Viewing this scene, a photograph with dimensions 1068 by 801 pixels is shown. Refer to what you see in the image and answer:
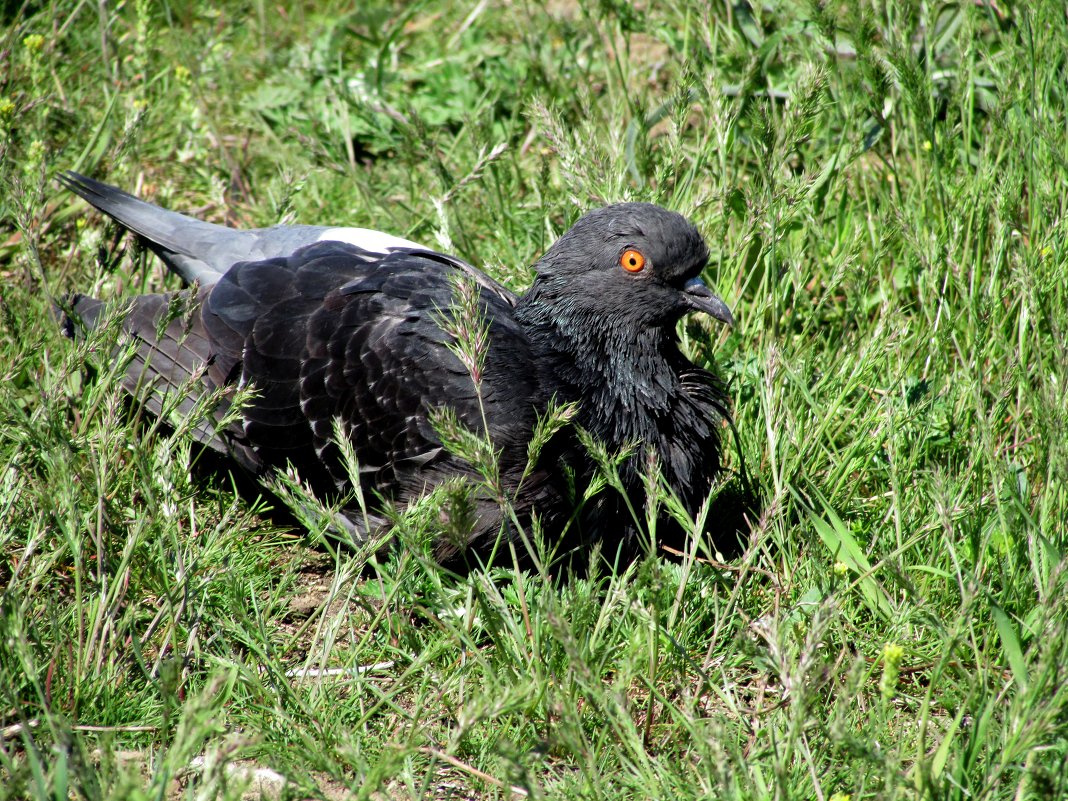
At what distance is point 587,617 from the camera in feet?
9.30

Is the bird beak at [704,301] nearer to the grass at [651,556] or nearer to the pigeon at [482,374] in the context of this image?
the pigeon at [482,374]

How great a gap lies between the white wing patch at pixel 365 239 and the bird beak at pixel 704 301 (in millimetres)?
1383

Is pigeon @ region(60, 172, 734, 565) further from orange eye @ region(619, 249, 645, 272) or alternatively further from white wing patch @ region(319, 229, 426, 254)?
white wing patch @ region(319, 229, 426, 254)

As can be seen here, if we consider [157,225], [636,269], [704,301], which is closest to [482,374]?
[636,269]

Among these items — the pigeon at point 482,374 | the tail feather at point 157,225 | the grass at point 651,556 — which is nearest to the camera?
the grass at point 651,556

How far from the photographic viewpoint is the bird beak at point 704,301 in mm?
3566

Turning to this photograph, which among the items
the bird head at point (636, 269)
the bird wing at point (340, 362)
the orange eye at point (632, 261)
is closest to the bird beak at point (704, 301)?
the bird head at point (636, 269)

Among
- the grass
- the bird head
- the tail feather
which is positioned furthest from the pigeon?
the tail feather

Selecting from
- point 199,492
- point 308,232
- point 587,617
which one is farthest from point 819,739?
point 308,232

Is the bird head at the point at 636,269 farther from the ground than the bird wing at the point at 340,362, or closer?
farther from the ground

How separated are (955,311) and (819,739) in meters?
2.14

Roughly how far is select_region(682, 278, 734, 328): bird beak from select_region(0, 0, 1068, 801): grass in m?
0.26

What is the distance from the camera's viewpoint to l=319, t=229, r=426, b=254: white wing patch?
447 centimetres

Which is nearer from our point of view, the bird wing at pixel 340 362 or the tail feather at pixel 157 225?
the bird wing at pixel 340 362
